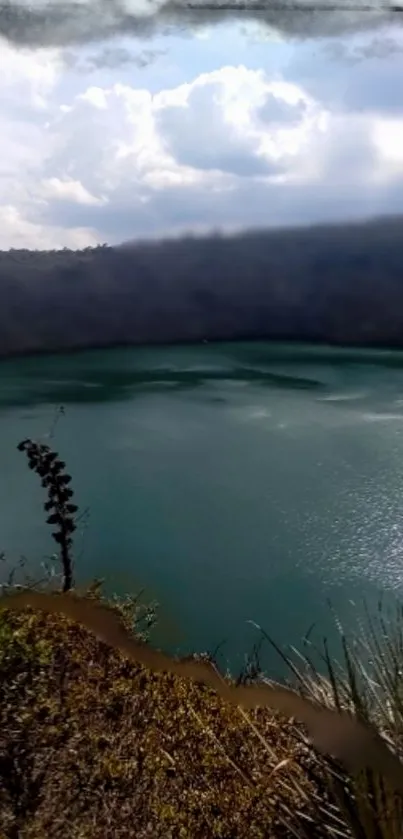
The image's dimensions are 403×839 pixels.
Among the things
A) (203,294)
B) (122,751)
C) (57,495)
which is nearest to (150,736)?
(122,751)

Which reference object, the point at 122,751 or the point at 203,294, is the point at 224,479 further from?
the point at 122,751

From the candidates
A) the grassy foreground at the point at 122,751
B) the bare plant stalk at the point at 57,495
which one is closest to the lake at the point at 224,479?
the bare plant stalk at the point at 57,495

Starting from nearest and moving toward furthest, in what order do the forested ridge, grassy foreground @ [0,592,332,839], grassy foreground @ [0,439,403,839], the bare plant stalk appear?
1. grassy foreground @ [0,439,403,839]
2. grassy foreground @ [0,592,332,839]
3. the bare plant stalk
4. the forested ridge

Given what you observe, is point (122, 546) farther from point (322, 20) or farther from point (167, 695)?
point (322, 20)

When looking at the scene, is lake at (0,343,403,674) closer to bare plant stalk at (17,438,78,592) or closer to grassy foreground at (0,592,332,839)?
bare plant stalk at (17,438,78,592)

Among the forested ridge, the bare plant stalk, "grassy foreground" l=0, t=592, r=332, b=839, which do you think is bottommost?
"grassy foreground" l=0, t=592, r=332, b=839

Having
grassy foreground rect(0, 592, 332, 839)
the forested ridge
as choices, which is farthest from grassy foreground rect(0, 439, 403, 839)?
the forested ridge

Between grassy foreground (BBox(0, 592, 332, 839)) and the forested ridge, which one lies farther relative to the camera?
the forested ridge
